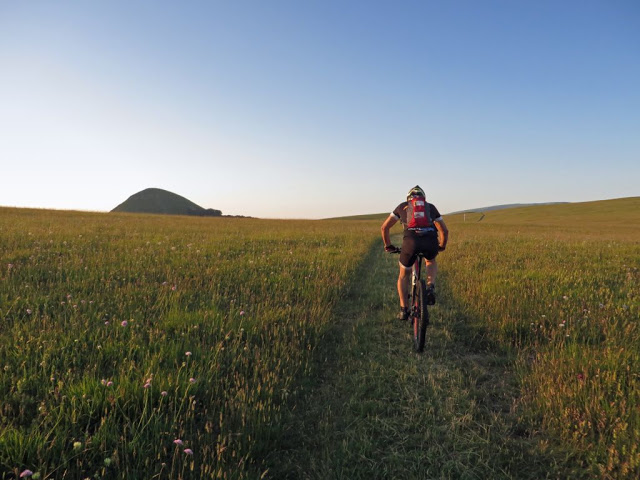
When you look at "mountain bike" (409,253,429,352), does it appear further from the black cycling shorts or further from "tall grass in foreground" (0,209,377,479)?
"tall grass in foreground" (0,209,377,479)

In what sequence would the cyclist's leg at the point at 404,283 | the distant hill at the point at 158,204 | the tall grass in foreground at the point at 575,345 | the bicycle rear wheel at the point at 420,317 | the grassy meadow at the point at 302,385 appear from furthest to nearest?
the distant hill at the point at 158,204
the cyclist's leg at the point at 404,283
the bicycle rear wheel at the point at 420,317
the tall grass in foreground at the point at 575,345
the grassy meadow at the point at 302,385

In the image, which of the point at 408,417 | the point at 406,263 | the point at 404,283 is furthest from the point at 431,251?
the point at 408,417

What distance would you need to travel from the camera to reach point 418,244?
18.0 ft

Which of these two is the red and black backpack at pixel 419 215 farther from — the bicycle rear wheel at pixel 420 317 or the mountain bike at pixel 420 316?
the bicycle rear wheel at pixel 420 317

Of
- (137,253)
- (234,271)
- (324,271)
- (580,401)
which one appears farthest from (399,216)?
(137,253)

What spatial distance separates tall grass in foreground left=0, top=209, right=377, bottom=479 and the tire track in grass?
0.37 meters

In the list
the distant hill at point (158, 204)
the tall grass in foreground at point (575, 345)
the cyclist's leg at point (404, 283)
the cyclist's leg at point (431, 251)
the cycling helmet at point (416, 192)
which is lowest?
the tall grass in foreground at point (575, 345)

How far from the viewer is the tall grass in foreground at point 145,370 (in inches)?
102

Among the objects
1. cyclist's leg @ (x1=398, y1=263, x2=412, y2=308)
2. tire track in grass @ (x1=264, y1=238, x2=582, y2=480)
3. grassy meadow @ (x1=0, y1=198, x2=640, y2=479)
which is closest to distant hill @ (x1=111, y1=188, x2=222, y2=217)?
grassy meadow @ (x1=0, y1=198, x2=640, y2=479)

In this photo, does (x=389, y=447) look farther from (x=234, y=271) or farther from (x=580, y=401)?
(x=234, y=271)

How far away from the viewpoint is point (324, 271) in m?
10.3

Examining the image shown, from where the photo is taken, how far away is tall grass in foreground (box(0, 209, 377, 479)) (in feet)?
8.50

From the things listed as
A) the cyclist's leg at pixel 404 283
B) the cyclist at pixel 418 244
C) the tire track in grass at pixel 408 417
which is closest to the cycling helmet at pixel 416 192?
the cyclist at pixel 418 244

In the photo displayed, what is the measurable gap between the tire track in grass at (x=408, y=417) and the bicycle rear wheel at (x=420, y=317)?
0.20 metres
